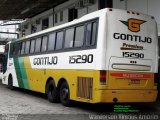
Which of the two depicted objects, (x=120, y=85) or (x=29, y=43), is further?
(x=29, y=43)

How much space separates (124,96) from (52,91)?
4.28 meters

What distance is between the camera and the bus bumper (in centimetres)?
1183

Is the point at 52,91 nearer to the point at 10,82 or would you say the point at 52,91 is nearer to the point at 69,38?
the point at 69,38

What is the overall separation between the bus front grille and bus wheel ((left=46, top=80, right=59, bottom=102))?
93.5 inches

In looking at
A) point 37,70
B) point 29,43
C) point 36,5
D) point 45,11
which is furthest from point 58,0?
point 37,70

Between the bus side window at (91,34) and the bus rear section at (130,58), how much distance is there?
20.8 inches

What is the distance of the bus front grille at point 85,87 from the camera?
12.3 meters

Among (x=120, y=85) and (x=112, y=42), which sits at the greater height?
(x=112, y=42)

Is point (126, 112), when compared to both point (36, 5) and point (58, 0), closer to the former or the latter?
point (58, 0)

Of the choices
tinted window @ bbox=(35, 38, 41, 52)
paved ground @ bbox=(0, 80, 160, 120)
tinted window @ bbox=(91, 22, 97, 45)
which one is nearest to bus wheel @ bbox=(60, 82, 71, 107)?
paved ground @ bbox=(0, 80, 160, 120)

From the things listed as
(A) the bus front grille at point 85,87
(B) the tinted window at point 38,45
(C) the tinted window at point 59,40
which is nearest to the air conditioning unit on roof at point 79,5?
(B) the tinted window at point 38,45

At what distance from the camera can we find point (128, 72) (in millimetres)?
12328

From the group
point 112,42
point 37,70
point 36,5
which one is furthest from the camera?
point 36,5

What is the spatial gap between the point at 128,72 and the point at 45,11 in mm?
19460
